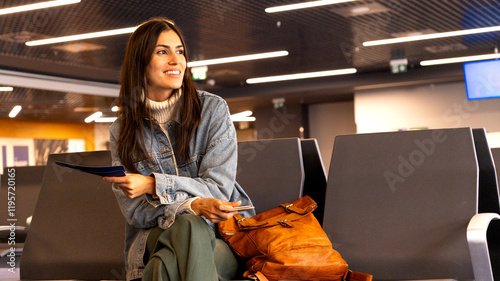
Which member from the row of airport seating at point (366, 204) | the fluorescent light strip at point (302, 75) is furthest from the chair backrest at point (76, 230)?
the fluorescent light strip at point (302, 75)

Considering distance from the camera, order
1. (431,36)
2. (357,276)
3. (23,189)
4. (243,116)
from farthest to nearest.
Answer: (243,116) → (431,36) → (23,189) → (357,276)

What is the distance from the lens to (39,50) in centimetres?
793

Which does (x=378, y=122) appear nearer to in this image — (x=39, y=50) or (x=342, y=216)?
(x=39, y=50)

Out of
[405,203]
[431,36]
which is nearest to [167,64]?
[405,203]

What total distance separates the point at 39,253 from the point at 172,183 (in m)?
1.20

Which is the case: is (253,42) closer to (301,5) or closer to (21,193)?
(301,5)

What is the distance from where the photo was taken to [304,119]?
1399cm

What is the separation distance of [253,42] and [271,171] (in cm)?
595

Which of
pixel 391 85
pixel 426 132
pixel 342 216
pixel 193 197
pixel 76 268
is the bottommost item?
pixel 76 268

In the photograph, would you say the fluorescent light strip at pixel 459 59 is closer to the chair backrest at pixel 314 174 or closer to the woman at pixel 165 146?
the chair backrest at pixel 314 174

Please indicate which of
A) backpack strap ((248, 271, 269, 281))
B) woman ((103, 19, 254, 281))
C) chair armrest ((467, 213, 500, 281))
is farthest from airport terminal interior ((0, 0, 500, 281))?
backpack strap ((248, 271, 269, 281))

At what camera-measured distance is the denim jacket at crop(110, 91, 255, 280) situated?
1676 millimetres

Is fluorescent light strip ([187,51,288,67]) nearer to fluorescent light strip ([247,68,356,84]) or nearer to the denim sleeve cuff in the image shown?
fluorescent light strip ([247,68,356,84])

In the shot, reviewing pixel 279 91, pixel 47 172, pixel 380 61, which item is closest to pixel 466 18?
pixel 380 61
